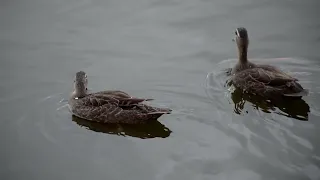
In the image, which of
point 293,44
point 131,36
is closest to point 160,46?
point 131,36

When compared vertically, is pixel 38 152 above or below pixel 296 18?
below

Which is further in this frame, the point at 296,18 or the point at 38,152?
the point at 296,18

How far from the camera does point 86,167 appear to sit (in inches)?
280

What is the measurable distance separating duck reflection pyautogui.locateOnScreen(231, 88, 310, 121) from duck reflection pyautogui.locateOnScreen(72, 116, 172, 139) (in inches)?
44.4

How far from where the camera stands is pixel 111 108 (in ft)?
26.4

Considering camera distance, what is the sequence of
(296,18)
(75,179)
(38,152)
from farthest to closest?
(296,18) → (38,152) → (75,179)

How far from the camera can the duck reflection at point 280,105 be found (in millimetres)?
7969

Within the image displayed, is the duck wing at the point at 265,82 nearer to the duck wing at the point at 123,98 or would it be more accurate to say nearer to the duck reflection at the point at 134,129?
the duck reflection at the point at 134,129

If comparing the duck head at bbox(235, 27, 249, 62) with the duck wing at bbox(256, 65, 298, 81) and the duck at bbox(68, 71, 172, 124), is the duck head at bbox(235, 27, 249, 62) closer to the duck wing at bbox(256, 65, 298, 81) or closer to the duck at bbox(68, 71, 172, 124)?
the duck wing at bbox(256, 65, 298, 81)

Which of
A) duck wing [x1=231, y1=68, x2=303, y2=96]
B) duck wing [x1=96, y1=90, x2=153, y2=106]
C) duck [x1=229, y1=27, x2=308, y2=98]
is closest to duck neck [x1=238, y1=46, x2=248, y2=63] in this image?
duck [x1=229, y1=27, x2=308, y2=98]

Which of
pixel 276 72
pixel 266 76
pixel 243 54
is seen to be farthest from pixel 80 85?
pixel 276 72

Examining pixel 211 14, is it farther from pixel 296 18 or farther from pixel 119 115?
pixel 119 115

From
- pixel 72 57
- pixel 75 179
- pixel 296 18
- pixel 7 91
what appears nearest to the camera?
pixel 75 179

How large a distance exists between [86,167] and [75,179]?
0.24 metres
